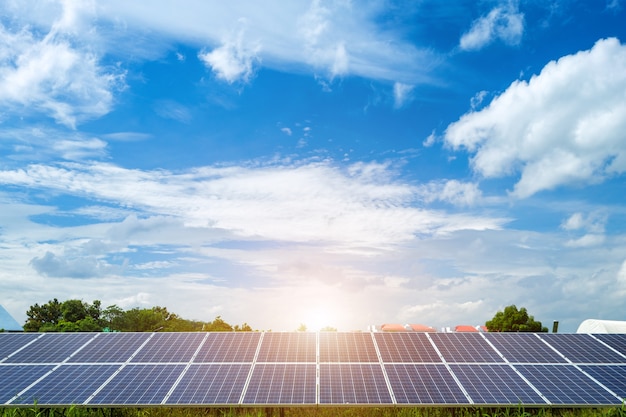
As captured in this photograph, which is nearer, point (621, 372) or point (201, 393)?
point (201, 393)

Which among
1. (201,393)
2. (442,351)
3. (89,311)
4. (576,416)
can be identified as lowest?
(576,416)

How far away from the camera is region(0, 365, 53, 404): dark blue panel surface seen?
16.9 meters

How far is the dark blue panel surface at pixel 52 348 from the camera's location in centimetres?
1938

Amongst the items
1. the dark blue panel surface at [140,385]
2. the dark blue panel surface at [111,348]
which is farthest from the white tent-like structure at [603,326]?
the dark blue panel surface at [111,348]

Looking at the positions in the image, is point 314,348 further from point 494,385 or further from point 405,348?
point 494,385

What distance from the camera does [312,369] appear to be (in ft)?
58.7

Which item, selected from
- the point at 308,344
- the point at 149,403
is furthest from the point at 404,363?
the point at 149,403

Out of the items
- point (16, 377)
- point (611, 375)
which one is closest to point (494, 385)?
point (611, 375)

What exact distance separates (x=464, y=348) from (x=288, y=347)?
22.4 ft

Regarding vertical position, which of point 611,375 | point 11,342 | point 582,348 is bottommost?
point 611,375

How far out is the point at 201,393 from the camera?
16.4m

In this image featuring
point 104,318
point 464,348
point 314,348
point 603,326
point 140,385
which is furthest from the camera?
point 104,318

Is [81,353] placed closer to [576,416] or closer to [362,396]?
[362,396]

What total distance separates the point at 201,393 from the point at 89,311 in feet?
183
